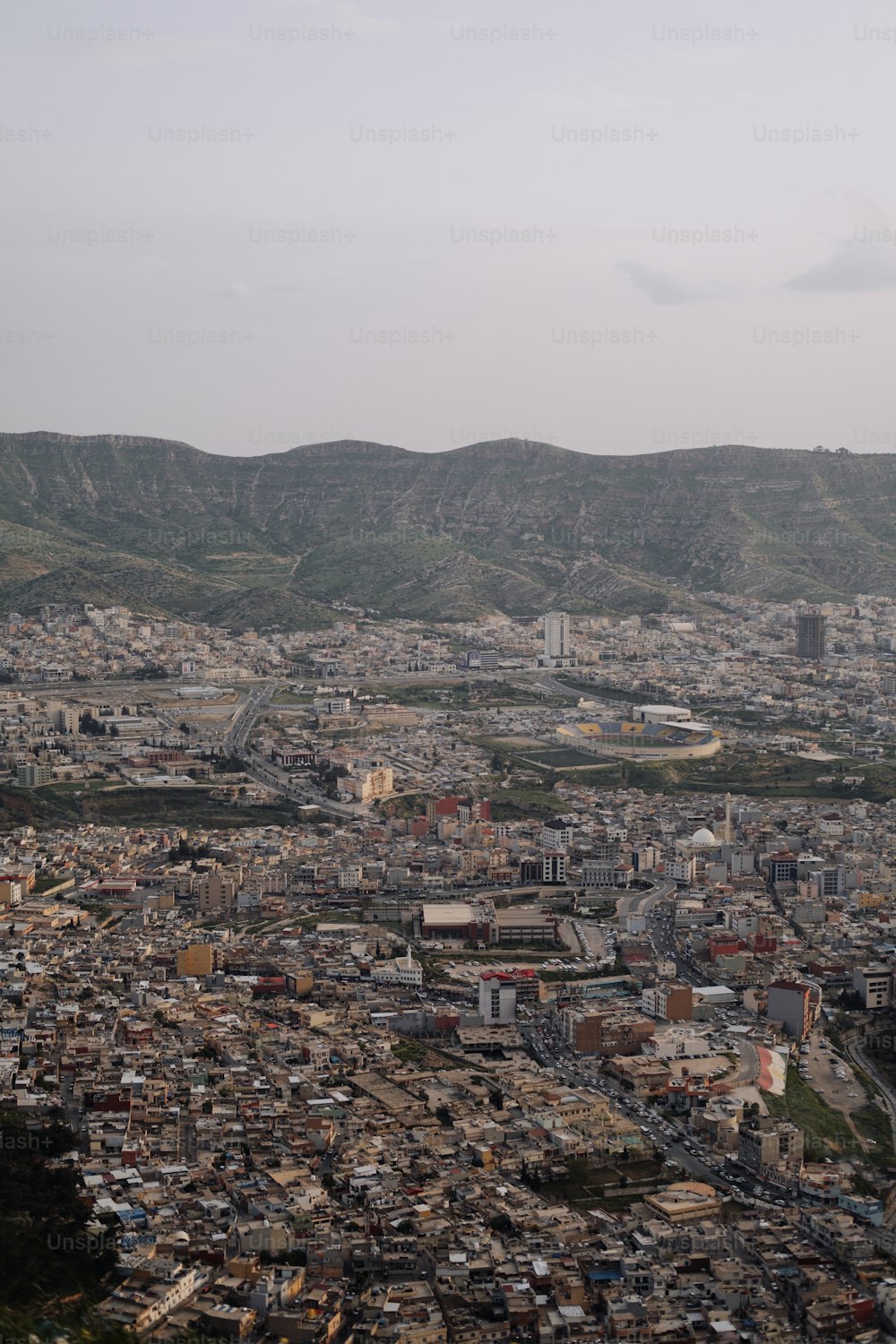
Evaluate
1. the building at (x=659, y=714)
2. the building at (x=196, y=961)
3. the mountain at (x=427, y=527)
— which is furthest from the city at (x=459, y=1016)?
the mountain at (x=427, y=527)

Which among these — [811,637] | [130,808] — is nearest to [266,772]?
[130,808]

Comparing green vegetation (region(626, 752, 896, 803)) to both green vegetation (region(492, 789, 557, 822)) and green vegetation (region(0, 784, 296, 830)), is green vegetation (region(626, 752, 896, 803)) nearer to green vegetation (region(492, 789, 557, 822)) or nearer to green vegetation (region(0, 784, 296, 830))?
green vegetation (region(492, 789, 557, 822))

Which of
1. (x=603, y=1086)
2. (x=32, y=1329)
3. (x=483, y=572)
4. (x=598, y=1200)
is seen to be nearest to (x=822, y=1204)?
(x=598, y=1200)

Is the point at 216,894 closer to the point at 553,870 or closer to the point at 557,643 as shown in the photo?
the point at 553,870

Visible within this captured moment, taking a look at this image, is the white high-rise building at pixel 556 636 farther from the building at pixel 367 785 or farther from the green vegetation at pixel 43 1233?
the green vegetation at pixel 43 1233

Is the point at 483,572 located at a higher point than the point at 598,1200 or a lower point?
higher

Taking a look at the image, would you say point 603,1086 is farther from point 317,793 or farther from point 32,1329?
point 317,793
